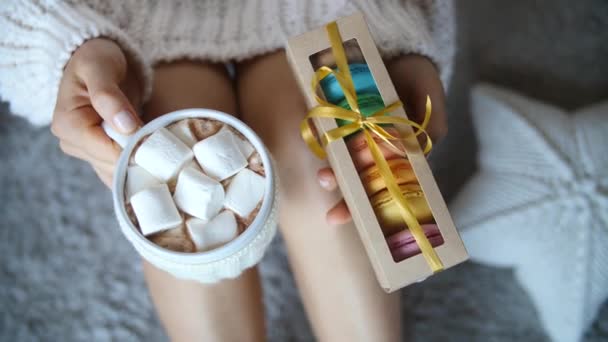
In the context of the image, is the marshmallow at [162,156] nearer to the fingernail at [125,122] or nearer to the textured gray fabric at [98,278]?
the fingernail at [125,122]

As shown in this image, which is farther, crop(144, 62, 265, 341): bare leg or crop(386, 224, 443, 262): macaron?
crop(144, 62, 265, 341): bare leg

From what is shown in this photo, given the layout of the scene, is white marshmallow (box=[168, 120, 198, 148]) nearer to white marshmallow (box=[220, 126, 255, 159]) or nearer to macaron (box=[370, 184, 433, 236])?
white marshmallow (box=[220, 126, 255, 159])

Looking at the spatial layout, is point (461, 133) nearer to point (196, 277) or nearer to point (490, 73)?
point (490, 73)

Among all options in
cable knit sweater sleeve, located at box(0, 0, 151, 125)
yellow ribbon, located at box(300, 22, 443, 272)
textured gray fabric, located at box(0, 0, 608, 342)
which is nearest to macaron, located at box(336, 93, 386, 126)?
yellow ribbon, located at box(300, 22, 443, 272)

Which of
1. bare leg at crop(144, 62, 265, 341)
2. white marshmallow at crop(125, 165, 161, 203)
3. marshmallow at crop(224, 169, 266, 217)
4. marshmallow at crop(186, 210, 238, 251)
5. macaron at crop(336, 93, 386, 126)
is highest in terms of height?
white marshmallow at crop(125, 165, 161, 203)

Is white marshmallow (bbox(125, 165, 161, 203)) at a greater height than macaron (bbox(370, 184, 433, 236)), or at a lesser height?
greater

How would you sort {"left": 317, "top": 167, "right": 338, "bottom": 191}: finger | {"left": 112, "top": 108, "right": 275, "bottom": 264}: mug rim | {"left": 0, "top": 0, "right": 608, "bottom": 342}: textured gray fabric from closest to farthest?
{"left": 112, "top": 108, "right": 275, "bottom": 264}: mug rim
{"left": 317, "top": 167, "right": 338, "bottom": 191}: finger
{"left": 0, "top": 0, "right": 608, "bottom": 342}: textured gray fabric

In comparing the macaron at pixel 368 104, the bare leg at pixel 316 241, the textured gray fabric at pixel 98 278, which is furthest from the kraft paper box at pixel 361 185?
the textured gray fabric at pixel 98 278

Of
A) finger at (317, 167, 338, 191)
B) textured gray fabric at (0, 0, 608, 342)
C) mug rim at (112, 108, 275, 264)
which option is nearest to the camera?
mug rim at (112, 108, 275, 264)
